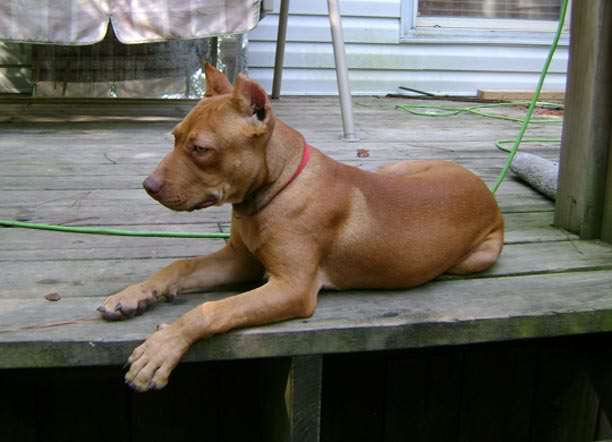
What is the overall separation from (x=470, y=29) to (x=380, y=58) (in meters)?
0.88

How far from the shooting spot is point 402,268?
2.04 m

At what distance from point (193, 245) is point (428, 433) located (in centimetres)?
101

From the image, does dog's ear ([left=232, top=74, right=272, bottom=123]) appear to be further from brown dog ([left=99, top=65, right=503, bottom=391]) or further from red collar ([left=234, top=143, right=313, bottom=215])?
red collar ([left=234, top=143, right=313, bottom=215])

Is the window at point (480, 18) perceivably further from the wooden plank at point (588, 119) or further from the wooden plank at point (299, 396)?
the wooden plank at point (299, 396)

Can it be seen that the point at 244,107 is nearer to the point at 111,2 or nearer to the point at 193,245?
the point at 193,245

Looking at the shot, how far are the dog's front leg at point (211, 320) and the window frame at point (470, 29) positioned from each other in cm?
552

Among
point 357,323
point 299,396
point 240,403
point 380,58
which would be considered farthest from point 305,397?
point 380,58

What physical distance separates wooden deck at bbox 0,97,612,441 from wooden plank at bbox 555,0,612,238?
0.41 feet

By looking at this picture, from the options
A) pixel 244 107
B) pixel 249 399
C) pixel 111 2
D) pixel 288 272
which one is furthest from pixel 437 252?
pixel 111 2

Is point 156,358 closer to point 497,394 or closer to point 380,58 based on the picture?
point 497,394

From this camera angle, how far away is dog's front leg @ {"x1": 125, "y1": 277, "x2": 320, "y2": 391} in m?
1.65

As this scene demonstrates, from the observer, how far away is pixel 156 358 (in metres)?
1.66

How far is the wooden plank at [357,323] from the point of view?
5.65ft

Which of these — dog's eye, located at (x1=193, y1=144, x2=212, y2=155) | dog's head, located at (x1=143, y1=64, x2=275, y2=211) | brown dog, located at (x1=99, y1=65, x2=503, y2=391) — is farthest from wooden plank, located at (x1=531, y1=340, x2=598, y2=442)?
dog's eye, located at (x1=193, y1=144, x2=212, y2=155)
